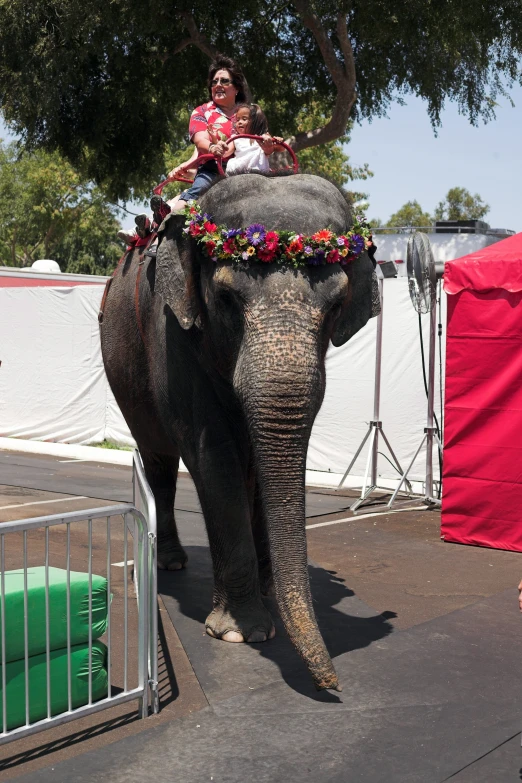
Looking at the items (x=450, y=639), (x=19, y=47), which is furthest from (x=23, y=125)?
(x=450, y=639)

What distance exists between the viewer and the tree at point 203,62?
1573 cm

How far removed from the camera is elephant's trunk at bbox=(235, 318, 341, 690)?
4.70m

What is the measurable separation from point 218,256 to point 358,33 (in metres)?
13.2

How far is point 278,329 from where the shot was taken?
4785 millimetres

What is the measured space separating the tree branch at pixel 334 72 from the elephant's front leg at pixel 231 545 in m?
11.1

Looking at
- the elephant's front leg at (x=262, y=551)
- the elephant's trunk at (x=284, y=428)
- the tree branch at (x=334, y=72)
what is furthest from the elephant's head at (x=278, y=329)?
the tree branch at (x=334, y=72)

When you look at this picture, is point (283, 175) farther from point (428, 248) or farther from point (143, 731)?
point (428, 248)

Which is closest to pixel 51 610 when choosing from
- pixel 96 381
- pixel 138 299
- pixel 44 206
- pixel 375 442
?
pixel 138 299

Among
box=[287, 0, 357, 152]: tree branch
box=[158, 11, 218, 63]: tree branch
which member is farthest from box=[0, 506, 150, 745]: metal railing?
box=[158, 11, 218, 63]: tree branch

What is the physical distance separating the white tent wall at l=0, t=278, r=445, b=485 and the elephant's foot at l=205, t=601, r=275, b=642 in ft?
21.5

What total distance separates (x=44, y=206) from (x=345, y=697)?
3810cm

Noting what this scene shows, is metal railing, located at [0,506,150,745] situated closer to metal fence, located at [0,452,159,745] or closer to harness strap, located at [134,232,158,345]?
metal fence, located at [0,452,159,745]

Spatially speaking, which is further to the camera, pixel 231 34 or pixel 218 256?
pixel 231 34

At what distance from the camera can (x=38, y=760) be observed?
402cm
